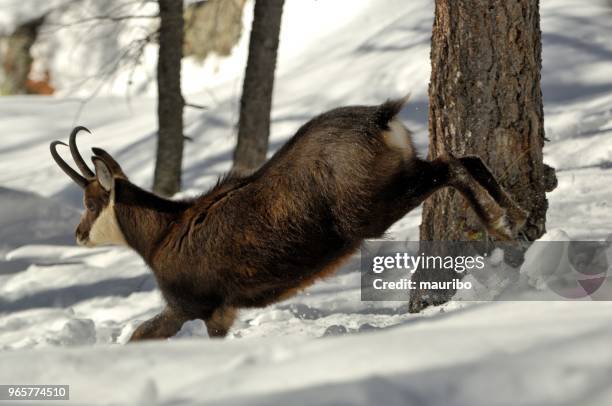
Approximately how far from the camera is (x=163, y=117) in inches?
399

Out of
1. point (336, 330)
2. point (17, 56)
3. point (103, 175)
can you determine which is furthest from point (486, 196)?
point (17, 56)

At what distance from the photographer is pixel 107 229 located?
5613 mm

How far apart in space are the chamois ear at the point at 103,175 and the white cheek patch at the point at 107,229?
0.09m

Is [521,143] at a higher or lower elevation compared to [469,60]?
lower

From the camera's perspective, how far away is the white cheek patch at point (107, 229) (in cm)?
556

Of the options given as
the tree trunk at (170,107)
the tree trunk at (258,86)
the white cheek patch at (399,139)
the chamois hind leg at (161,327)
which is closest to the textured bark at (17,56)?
the tree trunk at (170,107)

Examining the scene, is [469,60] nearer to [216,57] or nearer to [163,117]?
[163,117]

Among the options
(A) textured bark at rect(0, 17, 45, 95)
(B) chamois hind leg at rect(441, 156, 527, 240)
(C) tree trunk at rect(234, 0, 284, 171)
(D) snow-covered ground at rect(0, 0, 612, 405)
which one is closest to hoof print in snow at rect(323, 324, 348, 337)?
(D) snow-covered ground at rect(0, 0, 612, 405)

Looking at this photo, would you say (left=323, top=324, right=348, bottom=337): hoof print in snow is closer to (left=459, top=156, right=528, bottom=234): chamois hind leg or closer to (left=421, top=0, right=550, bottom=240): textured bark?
(left=421, top=0, right=550, bottom=240): textured bark

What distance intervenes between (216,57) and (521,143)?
12567 millimetres

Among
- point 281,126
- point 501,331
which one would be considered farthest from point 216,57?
point 501,331

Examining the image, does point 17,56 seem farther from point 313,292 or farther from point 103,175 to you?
point 103,175

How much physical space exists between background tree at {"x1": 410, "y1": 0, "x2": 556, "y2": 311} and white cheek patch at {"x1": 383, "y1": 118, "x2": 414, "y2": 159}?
67cm

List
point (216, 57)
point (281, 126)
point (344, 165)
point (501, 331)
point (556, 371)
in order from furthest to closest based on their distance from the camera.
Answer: point (216, 57) < point (281, 126) < point (344, 165) < point (501, 331) < point (556, 371)
